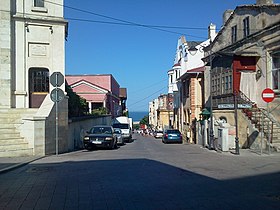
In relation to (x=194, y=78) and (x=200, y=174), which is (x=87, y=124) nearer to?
(x=194, y=78)

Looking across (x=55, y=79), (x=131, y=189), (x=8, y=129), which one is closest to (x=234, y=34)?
(x=55, y=79)

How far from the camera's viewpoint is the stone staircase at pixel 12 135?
14.2 meters

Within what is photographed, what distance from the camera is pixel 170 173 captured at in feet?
33.9

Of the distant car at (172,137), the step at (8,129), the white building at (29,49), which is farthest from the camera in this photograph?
the distant car at (172,137)

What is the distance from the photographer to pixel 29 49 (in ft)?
66.6

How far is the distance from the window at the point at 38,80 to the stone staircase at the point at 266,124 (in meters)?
12.3

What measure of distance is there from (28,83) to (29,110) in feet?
8.93

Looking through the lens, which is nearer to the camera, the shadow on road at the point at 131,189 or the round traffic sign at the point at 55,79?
the shadow on road at the point at 131,189

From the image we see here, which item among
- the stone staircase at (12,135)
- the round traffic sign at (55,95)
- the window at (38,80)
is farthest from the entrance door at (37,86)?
the round traffic sign at (55,95)

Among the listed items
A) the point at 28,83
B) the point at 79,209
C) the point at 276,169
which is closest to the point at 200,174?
the point at 276,169

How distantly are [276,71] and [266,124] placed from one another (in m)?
3.69

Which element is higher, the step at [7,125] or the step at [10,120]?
the step at [10,120]

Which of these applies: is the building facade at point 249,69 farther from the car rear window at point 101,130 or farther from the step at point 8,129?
the step at point 8,129

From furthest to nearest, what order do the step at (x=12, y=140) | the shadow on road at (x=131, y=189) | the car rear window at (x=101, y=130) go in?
the car rear window at (x=101, y=130)
the step at (x=12, y=140)
the shadow on road at (x=131, y=189)
